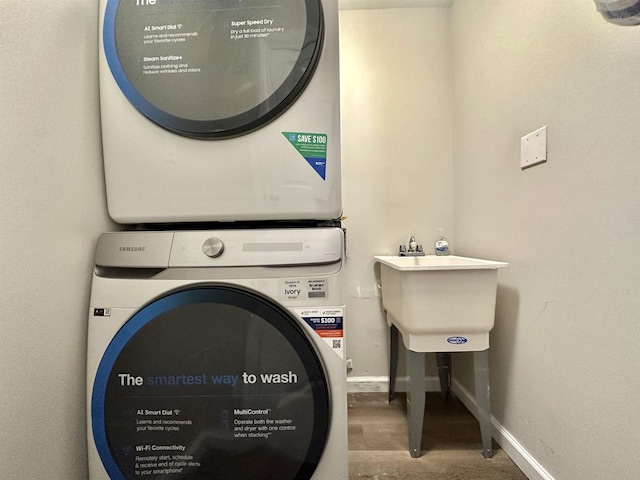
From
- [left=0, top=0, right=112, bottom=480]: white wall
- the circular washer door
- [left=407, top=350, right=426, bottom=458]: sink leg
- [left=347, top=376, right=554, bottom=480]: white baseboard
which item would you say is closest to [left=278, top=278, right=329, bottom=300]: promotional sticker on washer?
the circular washer door

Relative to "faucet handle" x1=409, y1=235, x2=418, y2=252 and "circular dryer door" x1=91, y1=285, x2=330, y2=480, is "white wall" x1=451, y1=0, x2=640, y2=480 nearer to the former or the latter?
"faucet handle" x1=409, y1=235, x2=418, y2=252

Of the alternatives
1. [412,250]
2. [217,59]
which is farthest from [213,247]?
[412,250]

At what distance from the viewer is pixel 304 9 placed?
773 mm

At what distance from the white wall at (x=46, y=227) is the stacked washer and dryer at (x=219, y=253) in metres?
0.05

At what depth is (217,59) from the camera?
2.53ft

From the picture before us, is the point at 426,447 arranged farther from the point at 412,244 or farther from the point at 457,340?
the point at 412,244

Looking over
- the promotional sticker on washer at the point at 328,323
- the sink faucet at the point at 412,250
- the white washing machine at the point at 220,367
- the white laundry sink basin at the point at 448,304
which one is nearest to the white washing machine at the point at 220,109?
the white washing machine at the point at 220,367

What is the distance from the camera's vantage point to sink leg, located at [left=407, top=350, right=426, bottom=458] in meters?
1.21

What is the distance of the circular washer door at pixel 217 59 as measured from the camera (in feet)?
2.53

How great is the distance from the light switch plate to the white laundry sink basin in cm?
38

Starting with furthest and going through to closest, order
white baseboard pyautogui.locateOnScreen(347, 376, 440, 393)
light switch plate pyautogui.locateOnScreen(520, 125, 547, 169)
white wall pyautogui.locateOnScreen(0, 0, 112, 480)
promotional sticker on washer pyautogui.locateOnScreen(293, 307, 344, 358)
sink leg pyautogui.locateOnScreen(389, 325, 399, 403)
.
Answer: white baseboard pyautogui.locateOnScreen(347, 376, 440, 393)
sink leg pyautogui.locateOnScreen(389, 325, 399, 403)
light switch plate pyautogui.locateOnScreen(520, 125, 547, 169)
promotional sticker on washer pyautogui.locateOnScreen(293, 307, 344, 358)
white wall pyautogui.locateOnScreen(0, 0, 112, 480)

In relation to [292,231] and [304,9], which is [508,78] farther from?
[292,231]

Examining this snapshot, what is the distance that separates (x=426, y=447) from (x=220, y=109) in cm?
146

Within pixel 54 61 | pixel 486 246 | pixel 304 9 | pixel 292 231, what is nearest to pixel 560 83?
pixel 486 246
